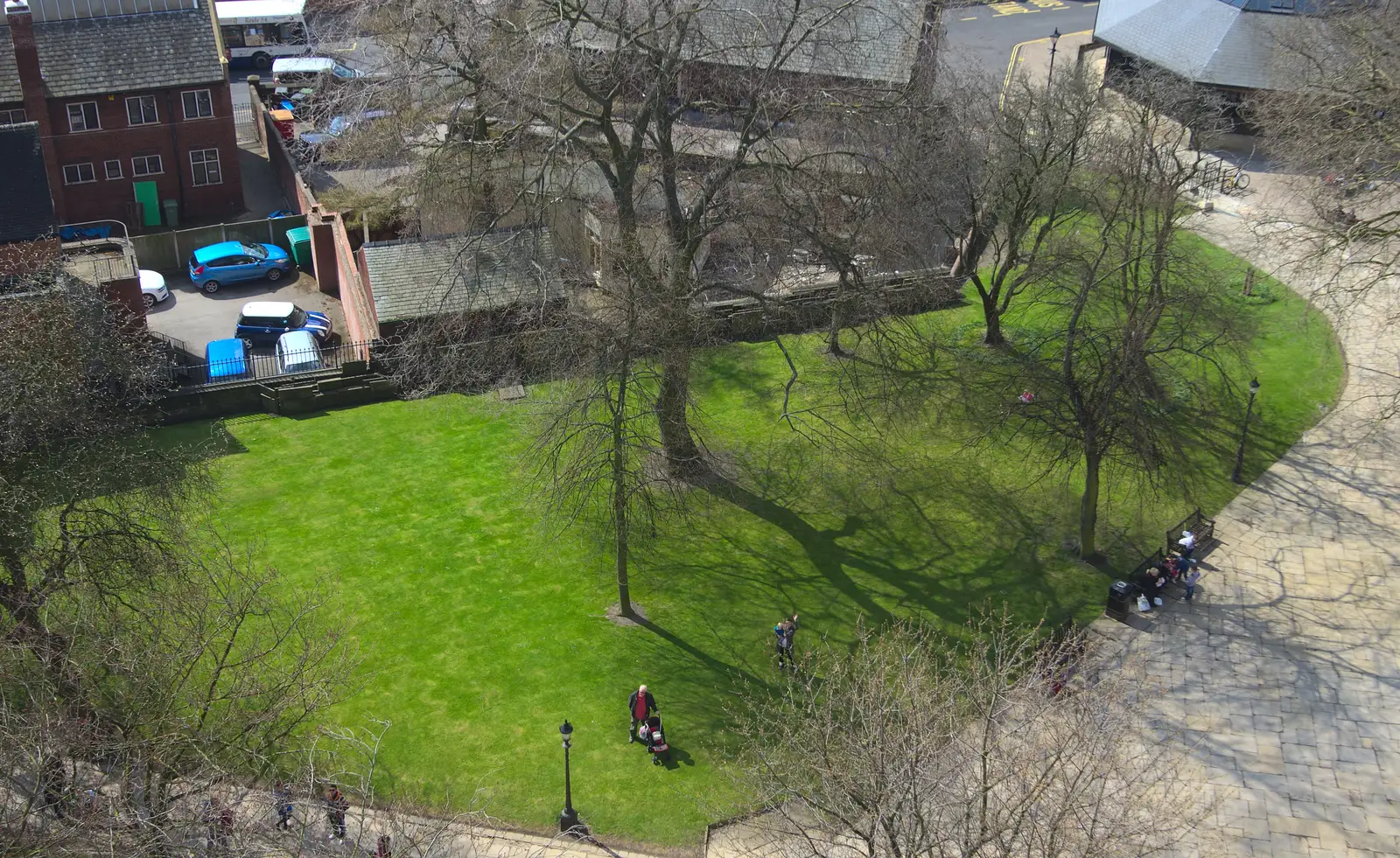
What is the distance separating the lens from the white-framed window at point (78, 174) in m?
40.7

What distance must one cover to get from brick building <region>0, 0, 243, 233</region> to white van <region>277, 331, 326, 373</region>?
12.7 m

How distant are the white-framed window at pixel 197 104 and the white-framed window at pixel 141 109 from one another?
0.98m

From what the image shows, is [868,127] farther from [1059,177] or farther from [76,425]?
[76,425]

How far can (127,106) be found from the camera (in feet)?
133

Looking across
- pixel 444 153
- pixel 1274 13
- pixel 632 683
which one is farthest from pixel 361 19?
pixel 1274 13

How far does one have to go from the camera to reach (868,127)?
26.3 metres

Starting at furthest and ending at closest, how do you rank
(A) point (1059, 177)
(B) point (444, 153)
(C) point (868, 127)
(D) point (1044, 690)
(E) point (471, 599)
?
1. (A) point (1059, 177)
2. (B) point (444, 153)
3. (C) point (868, 127)
4. (E) point (471, 599)
5. (D) point (1044, 690)

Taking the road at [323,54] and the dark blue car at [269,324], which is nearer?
the dark blue car at [269,324]

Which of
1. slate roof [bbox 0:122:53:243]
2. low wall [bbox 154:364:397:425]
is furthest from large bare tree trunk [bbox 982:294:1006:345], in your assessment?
slate roof [bbox 0:122:53:243]

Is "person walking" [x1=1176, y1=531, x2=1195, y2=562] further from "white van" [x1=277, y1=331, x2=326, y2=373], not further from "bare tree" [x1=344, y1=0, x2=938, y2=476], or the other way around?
"white van" [x1=277, y1=331, x2=326, y2=373]

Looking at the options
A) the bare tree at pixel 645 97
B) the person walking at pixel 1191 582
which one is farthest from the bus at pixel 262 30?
the person walking at pixel 1191 582

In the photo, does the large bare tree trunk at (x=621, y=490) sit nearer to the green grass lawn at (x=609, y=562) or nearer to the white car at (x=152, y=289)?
the green grass lawn at (x=609, y=562)

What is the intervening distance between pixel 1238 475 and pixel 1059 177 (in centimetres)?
855

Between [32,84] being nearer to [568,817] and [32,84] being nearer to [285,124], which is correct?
[285,124]
